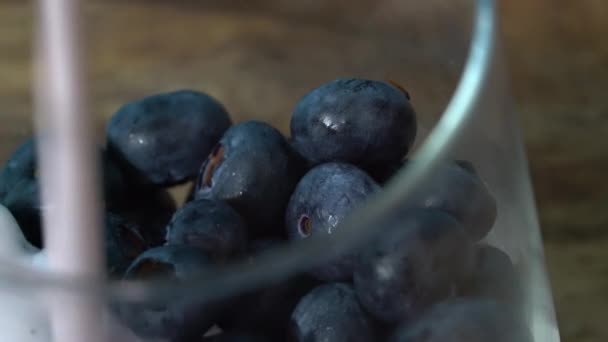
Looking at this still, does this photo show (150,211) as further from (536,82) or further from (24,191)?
(536,82)

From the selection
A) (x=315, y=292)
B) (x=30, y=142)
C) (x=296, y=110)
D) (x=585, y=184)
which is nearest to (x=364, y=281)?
(x=315, y=292)

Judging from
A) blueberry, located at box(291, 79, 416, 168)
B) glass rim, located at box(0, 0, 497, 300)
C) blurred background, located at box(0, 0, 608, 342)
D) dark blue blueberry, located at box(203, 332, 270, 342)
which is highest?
glass rim, located at box(0, 0, 497, 300)

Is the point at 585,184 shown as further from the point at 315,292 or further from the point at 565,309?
the point at 315,292

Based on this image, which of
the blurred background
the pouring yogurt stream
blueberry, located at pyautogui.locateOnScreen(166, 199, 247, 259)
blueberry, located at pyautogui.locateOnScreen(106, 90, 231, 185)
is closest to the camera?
the pouring yogurt stream

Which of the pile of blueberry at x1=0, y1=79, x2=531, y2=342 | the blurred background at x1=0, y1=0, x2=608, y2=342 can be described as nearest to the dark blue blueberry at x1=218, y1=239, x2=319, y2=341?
the pile of blueberry at x1=0, y1=79, x2=531, y2=342

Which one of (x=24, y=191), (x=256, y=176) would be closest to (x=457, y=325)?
(x=256, y=176)

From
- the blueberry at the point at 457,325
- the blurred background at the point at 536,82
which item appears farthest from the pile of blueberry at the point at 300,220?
the blurred background at the point at 536,82

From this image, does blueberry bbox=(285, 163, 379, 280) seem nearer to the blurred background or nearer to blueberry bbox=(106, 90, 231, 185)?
blueberry bbox=(106, 90, 231, 185)
